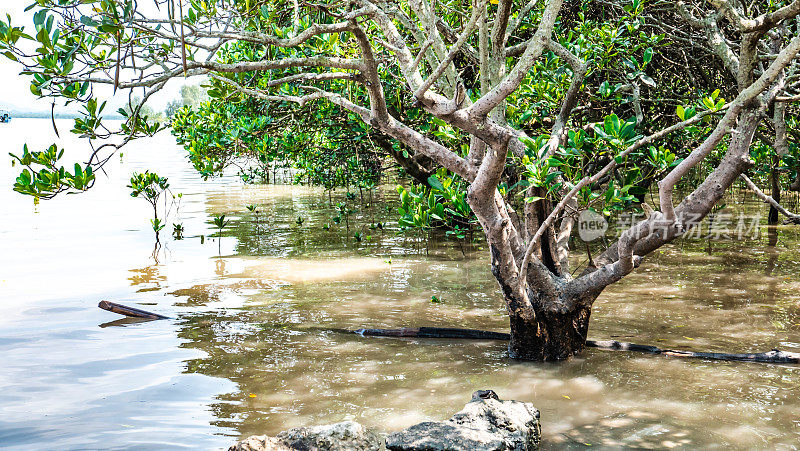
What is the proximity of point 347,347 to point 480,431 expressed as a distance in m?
2.51

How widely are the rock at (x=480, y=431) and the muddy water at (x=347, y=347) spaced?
0.99 feet

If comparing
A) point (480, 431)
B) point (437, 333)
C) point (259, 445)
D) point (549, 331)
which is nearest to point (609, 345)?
point (549, 331)

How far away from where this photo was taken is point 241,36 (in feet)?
13.7

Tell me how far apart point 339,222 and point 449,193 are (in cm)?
891

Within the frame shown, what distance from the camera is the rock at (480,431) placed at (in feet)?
12.6

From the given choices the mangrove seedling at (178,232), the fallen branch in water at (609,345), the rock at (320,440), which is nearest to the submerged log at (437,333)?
the fallen branch in water at (609,345)

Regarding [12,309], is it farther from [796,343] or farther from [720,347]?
[796,343]

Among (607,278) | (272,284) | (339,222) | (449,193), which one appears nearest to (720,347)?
(607,278)

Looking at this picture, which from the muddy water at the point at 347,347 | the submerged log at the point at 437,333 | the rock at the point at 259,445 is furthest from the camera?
the submerged log at the point at 437,333

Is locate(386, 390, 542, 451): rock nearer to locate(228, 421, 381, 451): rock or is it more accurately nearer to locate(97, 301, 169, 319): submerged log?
locate(228, 421, 381, 451): rock

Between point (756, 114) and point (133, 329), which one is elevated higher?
point (756, 114)

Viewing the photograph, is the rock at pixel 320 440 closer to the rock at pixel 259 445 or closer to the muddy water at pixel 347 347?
the rock at pixel 259 445

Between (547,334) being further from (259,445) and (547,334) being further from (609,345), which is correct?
(259,445)

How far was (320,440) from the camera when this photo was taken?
3.92 meters
